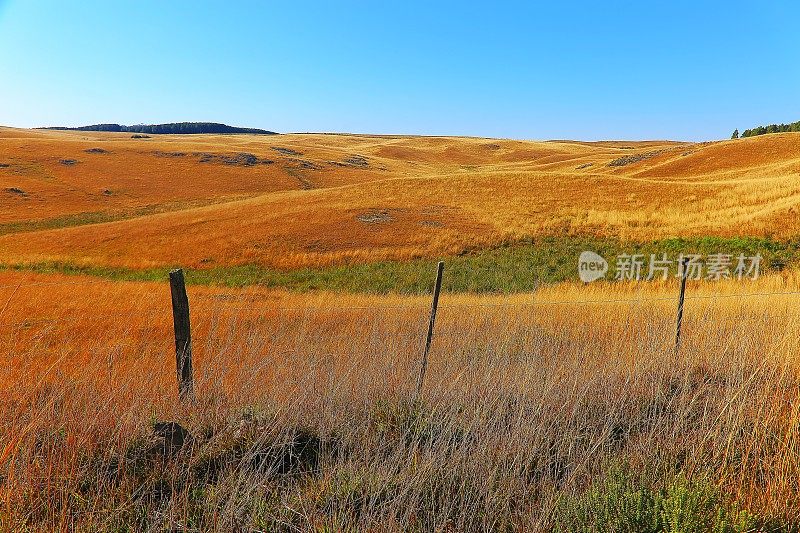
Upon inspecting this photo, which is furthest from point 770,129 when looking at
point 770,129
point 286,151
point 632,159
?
point 286,151

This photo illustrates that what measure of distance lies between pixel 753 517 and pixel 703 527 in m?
0.28

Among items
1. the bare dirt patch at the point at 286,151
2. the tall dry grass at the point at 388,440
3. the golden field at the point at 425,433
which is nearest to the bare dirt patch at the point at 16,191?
the bare dirt patch at the point at 286,151

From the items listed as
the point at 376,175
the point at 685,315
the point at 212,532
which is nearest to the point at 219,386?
the point at 212,532

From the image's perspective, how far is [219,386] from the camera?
536 centimetres

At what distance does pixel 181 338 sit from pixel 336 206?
108ft

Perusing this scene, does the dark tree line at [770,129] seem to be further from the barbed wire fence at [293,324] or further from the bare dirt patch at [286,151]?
the barbed wire fence at [293,324]

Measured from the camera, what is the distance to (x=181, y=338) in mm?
5566

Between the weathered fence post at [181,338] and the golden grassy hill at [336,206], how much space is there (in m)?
19.8

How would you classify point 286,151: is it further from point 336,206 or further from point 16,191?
point 336,206

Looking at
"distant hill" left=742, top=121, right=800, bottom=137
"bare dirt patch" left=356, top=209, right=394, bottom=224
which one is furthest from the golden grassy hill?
"distant hill" left=742, top=121, right=800, bottom=137

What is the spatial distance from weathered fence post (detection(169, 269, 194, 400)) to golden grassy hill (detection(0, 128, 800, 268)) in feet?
64.9

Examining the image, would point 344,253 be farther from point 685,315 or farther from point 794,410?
point 794,410

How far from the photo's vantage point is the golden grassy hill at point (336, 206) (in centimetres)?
2812

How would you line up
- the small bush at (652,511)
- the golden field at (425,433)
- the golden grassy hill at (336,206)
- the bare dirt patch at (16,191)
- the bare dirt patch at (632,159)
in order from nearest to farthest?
the small bush at (652,511), the golden field at (425,433), the golden grassy hill at (336,206), the bare dirt patch at (16,191), the bare dirt patch at (632,159)
